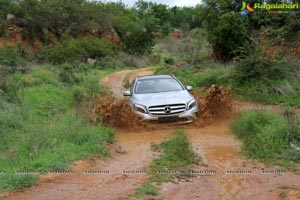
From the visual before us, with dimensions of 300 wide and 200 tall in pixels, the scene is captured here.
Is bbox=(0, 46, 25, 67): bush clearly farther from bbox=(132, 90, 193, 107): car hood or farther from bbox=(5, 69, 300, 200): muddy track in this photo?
bbox=(5, 69, 300, 200): muddy track

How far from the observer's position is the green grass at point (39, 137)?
7223 mm

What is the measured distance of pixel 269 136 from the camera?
28.7ft

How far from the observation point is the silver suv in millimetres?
11000

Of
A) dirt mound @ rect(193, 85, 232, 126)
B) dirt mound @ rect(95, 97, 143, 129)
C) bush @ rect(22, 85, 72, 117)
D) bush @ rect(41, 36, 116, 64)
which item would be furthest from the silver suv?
bush @ rect(41, 36, 116, 64)

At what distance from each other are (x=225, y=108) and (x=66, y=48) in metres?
22.1

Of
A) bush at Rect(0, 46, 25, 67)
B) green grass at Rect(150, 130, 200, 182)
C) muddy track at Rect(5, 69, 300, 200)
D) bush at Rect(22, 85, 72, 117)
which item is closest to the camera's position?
muddy track at Rect(5, 69, 300, 200)

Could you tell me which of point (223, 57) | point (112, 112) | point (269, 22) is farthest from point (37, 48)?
point (112, 112)

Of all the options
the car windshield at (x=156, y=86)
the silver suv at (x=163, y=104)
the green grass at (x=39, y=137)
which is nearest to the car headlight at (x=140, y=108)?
the silver suv at (x=163, y=104)

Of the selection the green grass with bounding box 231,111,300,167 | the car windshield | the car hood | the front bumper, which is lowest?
the green grass with bounding box 231,111,300,167

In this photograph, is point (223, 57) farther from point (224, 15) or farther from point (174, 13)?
point (174, 13)

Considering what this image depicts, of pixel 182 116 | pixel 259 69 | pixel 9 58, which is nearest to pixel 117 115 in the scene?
pixel 182 116

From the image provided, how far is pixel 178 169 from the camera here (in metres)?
7.30

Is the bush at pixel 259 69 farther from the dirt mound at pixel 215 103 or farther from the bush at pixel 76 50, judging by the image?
the bush at pixel 76 50
